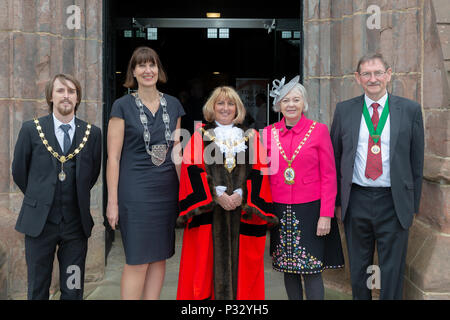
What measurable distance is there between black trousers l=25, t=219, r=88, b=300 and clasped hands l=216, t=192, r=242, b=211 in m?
0.88

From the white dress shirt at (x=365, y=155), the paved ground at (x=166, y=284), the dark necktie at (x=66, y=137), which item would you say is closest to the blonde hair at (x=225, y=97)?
the white dress shirt at (x=365, y=155)

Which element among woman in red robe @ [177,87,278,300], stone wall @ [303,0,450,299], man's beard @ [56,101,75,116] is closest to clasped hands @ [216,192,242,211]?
woman in red robe @ [177,87,278,300]

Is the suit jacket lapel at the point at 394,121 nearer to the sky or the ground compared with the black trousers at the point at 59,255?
nearer to the sky

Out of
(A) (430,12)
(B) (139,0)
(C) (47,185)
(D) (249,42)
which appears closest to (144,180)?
(C) (47,185)

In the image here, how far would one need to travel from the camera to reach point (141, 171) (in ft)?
10.0

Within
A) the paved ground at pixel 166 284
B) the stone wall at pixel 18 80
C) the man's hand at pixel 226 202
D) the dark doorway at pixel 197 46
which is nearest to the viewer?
the man's hand at pixel 226 202

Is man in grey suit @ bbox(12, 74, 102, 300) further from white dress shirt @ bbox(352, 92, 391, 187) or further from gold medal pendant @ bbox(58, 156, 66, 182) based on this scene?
white dress shirt @ bbox(352, 92, 391, 187)

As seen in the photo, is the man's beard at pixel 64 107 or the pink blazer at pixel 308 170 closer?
the man's beard at pixel 64 107

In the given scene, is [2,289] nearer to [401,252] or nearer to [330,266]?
[330,266]

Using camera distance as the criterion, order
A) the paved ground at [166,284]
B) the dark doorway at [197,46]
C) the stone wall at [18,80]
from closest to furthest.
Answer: the stone wall at [18,80] → the paved ground at [166,284] → the dark doorway at [197,46]

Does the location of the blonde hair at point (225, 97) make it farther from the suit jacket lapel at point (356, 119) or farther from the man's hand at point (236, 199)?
the suit jacket lapel at point (356, 119)

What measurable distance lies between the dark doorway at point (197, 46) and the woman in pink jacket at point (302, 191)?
1.69 meters

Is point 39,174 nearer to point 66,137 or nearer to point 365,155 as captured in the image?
point 66,137

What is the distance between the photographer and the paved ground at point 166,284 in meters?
4.20
